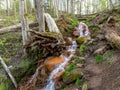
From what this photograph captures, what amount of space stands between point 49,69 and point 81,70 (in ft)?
6.39

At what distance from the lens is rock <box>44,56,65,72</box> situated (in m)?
9.41

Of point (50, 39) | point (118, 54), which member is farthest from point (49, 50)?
point (118, 54)

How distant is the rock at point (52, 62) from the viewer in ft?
30.9

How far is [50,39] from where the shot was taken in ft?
33.1

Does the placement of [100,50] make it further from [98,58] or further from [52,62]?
[52,62]

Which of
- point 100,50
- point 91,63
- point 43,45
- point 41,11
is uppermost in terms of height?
point 41,11

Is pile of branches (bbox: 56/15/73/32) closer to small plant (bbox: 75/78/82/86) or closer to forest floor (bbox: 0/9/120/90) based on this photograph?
forest floor (bbox: 0/9/120/90)

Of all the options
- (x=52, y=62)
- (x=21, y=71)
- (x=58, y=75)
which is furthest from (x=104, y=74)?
(x=21, y=71)

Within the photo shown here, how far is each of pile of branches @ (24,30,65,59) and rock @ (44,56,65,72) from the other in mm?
333

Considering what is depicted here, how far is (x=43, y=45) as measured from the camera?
982 centimetres

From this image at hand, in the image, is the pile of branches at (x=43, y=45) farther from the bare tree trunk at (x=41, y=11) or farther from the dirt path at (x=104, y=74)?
the dirt path at (x=104, y=74)

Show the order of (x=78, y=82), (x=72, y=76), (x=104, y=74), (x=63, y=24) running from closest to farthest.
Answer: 1. (x=104, y=74)
2. (x=78, y=82)
3. (x=72, y=76)
4. (x=63, y=24)

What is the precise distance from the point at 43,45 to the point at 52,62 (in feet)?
3.11

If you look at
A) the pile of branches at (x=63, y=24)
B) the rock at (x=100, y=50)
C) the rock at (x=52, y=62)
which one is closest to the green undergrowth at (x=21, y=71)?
the rock at (x=52, y=62)
